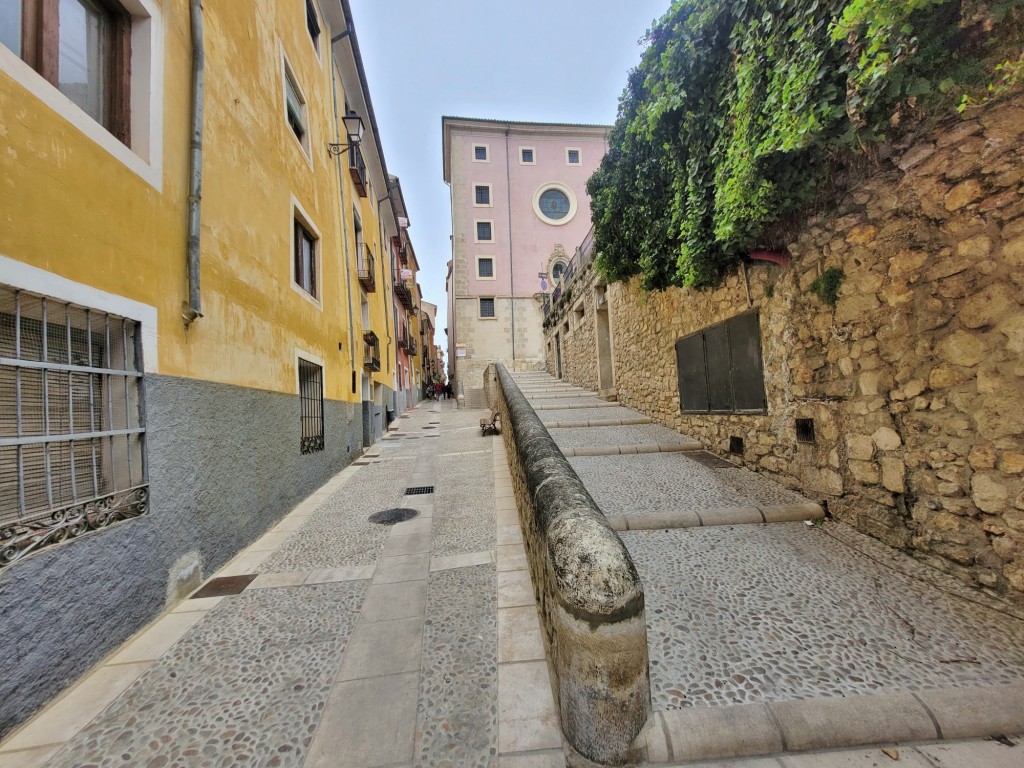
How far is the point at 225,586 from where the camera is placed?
132 inches

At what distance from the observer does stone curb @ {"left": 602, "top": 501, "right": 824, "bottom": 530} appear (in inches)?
142

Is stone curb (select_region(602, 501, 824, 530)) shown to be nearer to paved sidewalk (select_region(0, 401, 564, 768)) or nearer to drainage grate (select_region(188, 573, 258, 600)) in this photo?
paved sidewalk (select_region(0, 401, 564, 768))

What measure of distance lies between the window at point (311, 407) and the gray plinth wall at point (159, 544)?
91 cm

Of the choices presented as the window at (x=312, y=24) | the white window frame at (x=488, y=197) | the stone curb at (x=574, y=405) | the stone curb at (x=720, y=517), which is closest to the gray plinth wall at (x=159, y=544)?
the stone curb at (x=720, y=517)

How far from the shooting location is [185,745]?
1854mm

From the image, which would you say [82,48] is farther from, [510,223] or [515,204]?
[515,204]

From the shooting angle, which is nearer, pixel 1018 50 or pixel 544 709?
pixel 544 709

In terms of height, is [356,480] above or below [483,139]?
below

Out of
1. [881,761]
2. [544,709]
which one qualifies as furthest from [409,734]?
[881,761]

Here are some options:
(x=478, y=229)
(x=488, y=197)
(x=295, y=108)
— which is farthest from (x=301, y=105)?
(x=488, y=197)

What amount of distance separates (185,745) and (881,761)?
300 cm

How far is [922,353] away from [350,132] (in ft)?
31.2

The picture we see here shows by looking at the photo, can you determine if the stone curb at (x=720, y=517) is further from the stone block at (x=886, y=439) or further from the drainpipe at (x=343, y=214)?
the drainpipe at (x=343, y=214)

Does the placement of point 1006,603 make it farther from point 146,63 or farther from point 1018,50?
point 146,63
